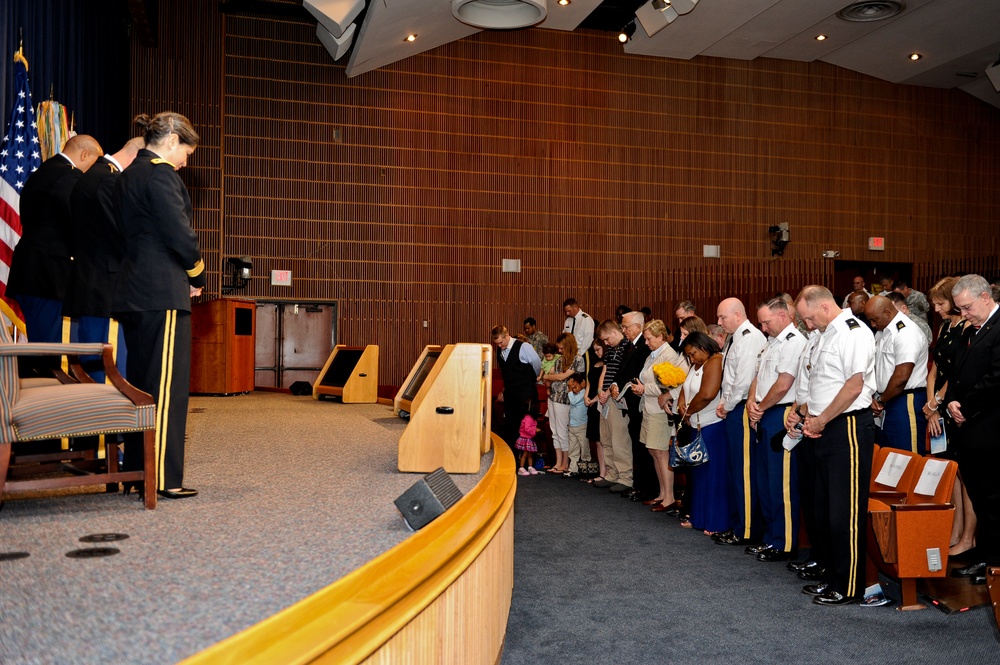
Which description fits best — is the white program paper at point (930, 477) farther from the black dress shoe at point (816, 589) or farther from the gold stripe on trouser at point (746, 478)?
the gold stripe on trouser at point (746, 478)

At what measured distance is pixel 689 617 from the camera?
3.45m

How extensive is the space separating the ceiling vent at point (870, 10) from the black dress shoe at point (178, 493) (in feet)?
35.8

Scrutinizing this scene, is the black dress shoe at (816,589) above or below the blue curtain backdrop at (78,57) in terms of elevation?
below

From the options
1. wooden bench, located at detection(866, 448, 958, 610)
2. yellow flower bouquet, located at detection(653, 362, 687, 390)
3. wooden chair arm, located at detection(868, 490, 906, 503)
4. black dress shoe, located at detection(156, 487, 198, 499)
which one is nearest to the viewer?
black dress shoe, located at detection(156, 487, 198, 499)

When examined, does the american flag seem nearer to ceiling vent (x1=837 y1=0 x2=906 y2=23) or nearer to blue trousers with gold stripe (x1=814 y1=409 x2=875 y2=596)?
blue trousers with gold stripe (x1=814 y1=409 x2=875 y2=596)

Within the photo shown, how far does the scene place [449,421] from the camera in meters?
3.62

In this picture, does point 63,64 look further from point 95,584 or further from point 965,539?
point 965,539

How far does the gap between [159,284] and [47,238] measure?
115cm

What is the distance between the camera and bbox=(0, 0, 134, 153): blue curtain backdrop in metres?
5.26

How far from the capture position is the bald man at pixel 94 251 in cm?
338

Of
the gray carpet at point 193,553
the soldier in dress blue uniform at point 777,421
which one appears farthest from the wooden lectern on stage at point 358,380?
the soldier in dress blue uniform at point 777,421

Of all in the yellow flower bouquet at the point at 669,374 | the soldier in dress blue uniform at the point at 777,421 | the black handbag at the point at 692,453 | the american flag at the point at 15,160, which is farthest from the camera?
Result: the yellow flower bouquet at the point at 669,374

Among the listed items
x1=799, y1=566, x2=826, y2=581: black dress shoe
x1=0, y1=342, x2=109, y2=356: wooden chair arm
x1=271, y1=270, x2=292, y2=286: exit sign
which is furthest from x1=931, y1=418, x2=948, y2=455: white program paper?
x1=271, y1=270, x2=292, y2=286: exit sign

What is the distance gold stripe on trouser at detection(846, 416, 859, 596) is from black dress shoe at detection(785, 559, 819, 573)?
407 mm
